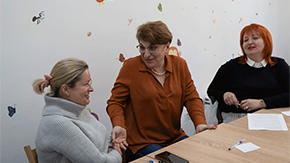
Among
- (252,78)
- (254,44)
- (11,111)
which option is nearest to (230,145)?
(252,78)

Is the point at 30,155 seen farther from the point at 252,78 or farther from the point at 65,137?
the point at 252,78

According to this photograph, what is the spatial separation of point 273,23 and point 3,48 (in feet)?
12.6

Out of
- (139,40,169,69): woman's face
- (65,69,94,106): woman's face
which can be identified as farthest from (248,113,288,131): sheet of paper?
(65,69,94,106): woman's face

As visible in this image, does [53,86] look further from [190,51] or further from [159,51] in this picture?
[190,51]

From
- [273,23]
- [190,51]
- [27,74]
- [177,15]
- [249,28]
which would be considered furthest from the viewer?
[273,23]

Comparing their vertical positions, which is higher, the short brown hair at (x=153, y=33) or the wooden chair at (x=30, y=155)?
the short brown hair at (x=153, y=33)

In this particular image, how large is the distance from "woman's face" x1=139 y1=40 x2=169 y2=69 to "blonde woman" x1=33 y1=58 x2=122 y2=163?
460mm

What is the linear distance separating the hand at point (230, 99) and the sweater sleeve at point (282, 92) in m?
0.21

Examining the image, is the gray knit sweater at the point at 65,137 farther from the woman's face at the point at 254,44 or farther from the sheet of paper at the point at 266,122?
the woman's face at the point at 254,44

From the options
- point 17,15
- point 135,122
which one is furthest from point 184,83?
point 17,15

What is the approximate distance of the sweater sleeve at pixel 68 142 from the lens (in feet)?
3.54

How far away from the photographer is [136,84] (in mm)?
1621

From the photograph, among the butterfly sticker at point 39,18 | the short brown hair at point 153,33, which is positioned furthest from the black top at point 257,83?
the butterfly sticker at point 39,18

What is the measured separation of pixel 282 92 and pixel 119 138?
137 centimetres
